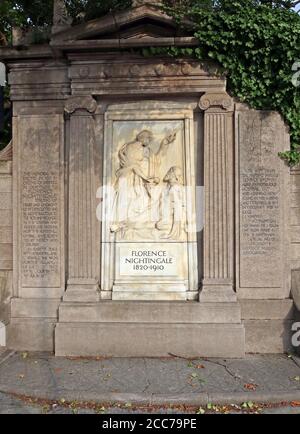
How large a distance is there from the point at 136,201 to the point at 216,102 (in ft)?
6.57

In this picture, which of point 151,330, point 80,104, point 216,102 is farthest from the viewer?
point 80,104

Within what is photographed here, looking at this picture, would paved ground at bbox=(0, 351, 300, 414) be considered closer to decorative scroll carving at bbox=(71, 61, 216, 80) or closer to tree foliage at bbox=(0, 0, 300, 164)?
tree foliage at bbox=(0, 0, 300, 164)

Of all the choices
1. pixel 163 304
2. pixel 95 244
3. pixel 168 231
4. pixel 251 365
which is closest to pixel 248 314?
pixel 251 365

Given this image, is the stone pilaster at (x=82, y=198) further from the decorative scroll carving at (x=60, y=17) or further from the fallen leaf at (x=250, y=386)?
the fallen leaf at (x=250, y=386)

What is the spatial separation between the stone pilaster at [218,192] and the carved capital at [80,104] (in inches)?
68.7

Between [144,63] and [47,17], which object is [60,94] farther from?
[47,17]

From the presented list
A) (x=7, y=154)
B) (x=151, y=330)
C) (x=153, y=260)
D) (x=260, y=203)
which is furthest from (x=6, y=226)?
(x=260, y=203)

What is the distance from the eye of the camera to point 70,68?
21.1 feet

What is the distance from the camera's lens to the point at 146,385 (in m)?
4.92

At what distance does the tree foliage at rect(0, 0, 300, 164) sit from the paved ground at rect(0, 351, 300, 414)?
3.27 metres

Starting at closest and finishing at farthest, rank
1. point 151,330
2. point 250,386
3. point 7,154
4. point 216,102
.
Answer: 1. point 250,386
2. point 151,330
3. point 216,102
4. point 7,154

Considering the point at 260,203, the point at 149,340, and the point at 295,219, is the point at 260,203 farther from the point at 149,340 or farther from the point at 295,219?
the point at 149,340

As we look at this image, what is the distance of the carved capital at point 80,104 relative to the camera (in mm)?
6383

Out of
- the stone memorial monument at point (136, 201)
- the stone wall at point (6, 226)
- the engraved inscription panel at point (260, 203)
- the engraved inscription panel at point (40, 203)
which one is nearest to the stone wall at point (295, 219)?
the stone memorial monument at point (136, 201)
